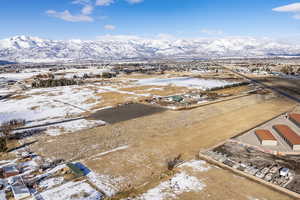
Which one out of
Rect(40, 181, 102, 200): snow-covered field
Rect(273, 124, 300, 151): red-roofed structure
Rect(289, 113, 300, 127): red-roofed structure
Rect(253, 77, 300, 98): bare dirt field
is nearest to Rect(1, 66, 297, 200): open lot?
Rect(40, 181, 102, 200): snow-covered field

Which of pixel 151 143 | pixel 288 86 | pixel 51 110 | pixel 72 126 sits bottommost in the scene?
pixel 151 143

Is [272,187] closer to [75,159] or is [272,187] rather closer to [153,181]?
[153,181]

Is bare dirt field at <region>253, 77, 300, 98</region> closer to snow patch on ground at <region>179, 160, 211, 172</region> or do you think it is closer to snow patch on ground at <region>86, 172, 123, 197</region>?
snow patch on ground at <region>179, 160, 211, 172</region>

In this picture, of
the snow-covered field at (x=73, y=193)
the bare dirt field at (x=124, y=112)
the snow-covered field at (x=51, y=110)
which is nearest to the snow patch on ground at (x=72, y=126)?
the snow-covered field at (x=51, y=110)

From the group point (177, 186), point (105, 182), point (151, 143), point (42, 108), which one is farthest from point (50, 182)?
point (42, 108)

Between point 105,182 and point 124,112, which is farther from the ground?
point 124,112

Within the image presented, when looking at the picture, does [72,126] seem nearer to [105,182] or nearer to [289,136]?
[105,182]
